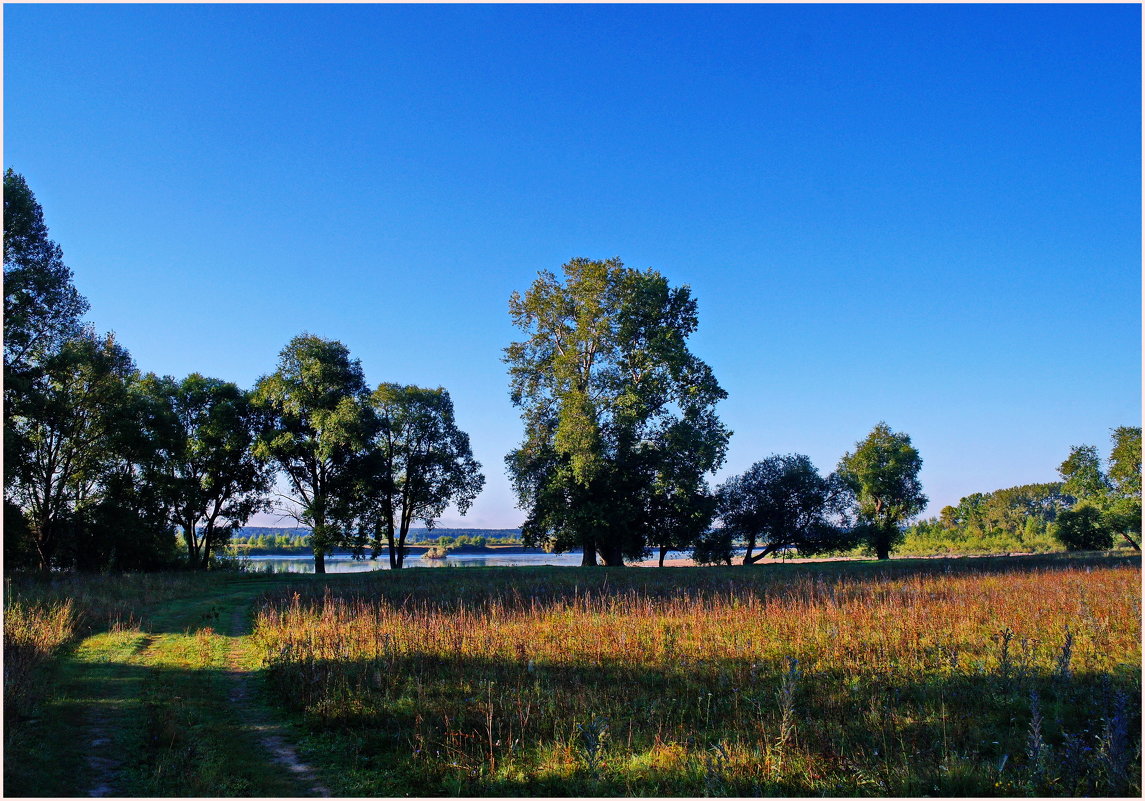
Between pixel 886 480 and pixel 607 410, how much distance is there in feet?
139

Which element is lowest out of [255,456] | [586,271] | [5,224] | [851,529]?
[851,529]

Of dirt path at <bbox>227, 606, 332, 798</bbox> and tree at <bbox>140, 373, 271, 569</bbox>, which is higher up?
tree at <bbox>140, 373, 271, 569</bbox>

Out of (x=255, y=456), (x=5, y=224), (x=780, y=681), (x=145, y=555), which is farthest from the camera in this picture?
(x=255, y=456)

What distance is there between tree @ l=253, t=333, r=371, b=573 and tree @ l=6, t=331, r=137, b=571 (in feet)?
28.9

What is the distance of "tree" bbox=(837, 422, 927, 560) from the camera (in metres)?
64.1

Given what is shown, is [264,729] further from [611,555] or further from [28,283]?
[611,555]

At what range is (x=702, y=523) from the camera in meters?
40.0

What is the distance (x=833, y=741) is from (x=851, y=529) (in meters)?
55.1

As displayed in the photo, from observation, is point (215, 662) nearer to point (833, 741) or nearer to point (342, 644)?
point (342, 644)

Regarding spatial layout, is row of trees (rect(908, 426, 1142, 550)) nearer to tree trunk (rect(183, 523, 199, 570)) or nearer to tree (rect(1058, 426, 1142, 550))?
tree (rect(1058, 426, 1142, 550))

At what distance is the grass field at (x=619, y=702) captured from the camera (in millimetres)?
6164

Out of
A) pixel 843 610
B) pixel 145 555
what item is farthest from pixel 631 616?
pixel 145 555

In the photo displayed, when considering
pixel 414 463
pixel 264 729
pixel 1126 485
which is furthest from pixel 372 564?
pixel 1126 485

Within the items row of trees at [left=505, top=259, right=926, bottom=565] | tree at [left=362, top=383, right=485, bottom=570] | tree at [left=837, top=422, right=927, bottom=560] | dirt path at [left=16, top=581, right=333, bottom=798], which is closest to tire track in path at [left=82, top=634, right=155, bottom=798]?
dirt path at [left=16, top=581, right=333, bottom=798]
